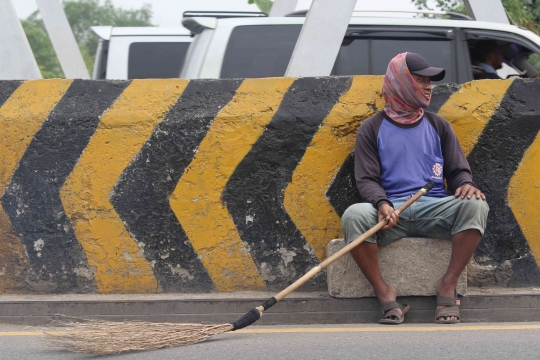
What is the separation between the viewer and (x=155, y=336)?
4.16 meters

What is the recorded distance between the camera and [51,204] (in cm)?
499

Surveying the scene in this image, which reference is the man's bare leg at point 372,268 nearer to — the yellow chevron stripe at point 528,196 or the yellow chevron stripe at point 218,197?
the yellow chevron stripe at point 218,197

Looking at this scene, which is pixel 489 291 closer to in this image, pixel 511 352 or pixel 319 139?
pixel 511 352

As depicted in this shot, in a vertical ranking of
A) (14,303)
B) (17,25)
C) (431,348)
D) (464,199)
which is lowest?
(14,303)

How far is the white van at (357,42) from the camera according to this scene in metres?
7.51

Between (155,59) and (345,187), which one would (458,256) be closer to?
(345,187)

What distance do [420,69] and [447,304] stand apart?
1.34m

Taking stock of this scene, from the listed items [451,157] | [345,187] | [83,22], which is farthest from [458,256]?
[83,22]

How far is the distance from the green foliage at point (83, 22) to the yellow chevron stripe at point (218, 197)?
41.1m

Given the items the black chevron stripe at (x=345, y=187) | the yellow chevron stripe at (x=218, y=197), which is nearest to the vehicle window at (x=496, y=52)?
the black chevron stripe at (x=345, y=187)

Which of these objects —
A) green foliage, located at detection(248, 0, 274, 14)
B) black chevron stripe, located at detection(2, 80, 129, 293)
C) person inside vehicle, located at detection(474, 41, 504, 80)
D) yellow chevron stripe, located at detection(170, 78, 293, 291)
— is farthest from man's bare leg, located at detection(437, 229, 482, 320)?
green foliage, located at detection(248, 0, 274, 14)

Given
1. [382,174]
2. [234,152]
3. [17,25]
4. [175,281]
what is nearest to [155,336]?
[175,281]

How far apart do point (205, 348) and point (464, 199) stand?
164 centimetres

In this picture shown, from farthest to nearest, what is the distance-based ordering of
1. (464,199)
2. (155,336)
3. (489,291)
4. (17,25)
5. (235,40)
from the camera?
(235,40) < (17,25) < (489,291) < (464,199) < (155,336)
